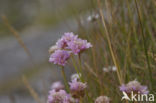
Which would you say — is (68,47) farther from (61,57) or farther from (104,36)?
(104,36)

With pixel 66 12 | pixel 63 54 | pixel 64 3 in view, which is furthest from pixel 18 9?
pixel 63 54

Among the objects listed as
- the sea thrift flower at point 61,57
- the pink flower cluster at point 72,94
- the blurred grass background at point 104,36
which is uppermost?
the blurred grass background at point 104,36

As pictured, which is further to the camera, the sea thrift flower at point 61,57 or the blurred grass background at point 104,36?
the blurred grass background at point 104,36

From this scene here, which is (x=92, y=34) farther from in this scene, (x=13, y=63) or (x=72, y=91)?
(x=13, y=63)

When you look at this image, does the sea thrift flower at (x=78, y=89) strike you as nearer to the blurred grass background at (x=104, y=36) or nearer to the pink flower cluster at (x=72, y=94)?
the pink flower cluster at (x=72, y=94)

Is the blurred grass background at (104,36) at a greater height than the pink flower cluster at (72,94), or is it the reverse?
the blurred grass background at (104,36)

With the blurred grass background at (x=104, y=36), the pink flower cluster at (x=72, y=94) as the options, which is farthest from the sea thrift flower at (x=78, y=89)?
the blurred grass background at (x=104, y=36)

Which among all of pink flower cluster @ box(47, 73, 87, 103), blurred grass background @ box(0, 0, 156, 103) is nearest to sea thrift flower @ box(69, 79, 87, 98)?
pink flower cluster @ box(47, 73, 87, 103)

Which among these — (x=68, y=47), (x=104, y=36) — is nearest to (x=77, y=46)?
(x=68, y=47)

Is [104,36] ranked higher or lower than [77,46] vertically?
higher

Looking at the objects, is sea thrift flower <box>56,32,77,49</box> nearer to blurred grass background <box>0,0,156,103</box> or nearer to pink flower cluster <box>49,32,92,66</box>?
pink flower cluster <box>49,32,92,66</box>

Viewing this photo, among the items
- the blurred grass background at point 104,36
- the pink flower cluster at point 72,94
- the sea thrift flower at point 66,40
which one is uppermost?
the blurred grass background at point 104,36
